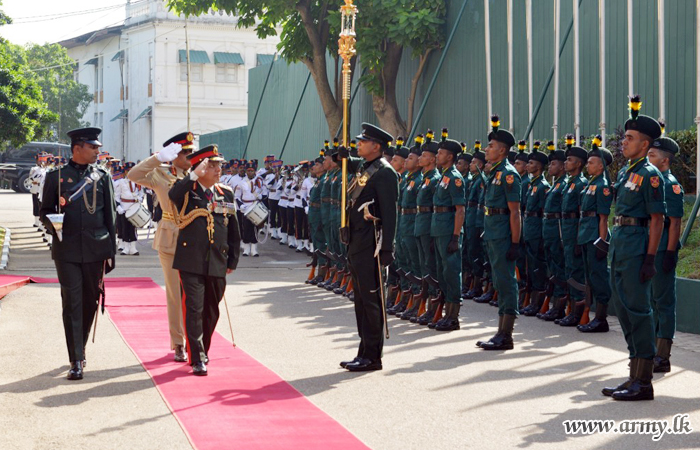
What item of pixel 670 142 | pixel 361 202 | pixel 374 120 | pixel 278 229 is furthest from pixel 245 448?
pixel 374 120

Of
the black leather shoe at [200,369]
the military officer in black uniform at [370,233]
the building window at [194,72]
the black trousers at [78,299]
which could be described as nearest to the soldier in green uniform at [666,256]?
the military officer in black uniform at [370,233]

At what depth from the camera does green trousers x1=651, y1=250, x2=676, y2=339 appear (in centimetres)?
952

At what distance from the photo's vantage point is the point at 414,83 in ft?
84.7

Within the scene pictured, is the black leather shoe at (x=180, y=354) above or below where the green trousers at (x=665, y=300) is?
below

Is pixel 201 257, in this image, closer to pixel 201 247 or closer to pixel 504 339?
pixel 201 247

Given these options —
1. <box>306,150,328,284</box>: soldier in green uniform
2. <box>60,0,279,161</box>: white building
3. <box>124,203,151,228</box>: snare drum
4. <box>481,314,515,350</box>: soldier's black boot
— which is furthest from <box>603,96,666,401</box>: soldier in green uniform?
<box>60,0,279,161</box>: white building

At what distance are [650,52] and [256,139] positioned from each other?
26947mm

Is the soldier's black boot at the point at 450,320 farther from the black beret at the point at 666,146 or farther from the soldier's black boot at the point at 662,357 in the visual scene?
the black beret at the point at 666,146

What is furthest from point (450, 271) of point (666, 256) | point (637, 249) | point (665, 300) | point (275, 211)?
point (275, 211)

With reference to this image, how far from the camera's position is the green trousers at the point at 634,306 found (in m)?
8.24

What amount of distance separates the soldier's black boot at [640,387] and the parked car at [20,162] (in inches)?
1878

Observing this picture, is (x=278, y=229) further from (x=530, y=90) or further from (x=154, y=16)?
(x=154, y=16)

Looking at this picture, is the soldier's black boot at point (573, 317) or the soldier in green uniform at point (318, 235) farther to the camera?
the soldier in green uniform at point (318, 235)

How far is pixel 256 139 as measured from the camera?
4344 centimetres
